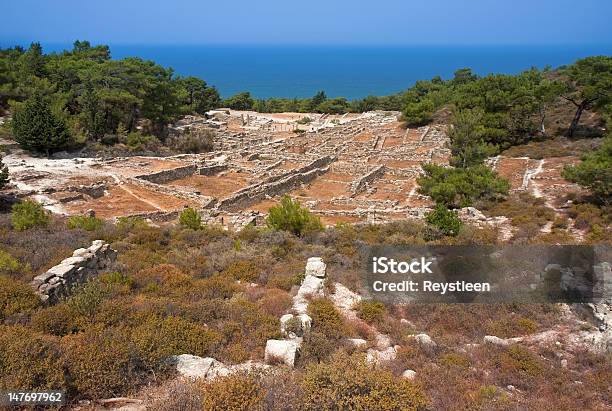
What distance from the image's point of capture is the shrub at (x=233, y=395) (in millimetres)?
5850

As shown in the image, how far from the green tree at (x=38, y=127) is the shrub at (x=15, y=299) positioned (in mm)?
26509

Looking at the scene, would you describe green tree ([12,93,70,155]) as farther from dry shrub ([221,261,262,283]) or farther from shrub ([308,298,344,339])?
shrub ([308,298,344,339])

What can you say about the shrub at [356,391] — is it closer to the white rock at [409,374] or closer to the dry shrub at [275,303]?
the white rock at [409,374]

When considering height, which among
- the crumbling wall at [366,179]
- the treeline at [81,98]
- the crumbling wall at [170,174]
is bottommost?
the crumbling wall at [366,179]

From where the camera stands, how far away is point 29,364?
21.2 ft

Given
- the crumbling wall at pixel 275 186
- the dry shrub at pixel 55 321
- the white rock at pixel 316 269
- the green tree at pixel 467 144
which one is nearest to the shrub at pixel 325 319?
the white rock at pixel 316 269

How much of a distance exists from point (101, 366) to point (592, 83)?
43.5 meters

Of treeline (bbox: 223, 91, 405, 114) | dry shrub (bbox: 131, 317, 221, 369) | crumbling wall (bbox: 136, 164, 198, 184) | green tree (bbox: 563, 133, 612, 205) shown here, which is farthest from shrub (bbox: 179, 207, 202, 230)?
treeline (bbox: 223, 91, 405, 114)

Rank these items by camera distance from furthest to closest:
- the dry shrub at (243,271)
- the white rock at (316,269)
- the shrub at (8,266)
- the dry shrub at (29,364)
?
the dry shrub at (243,271) → the white rock at (316,269) → the shrub at (8,266) → the dry shrub at (29,364)

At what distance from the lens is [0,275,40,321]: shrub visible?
8.69 meters

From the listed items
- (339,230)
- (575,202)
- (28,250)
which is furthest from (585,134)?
(28,250)

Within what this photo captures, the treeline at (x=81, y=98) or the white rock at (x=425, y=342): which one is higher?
the treeline at (x=81, y=98)

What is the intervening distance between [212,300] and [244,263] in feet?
9.99

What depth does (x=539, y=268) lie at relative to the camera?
43.9 ft
